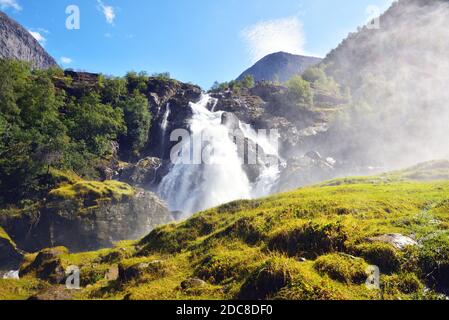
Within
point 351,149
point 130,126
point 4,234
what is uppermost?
point 130,126

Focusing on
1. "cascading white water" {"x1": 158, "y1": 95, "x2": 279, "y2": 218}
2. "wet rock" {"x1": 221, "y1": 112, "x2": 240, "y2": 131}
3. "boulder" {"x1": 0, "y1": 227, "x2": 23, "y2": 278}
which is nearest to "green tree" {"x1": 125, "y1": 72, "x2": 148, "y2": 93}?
"wet rock" {"x1": 221, "y1": 112, "x2": 240, "y2": 131}

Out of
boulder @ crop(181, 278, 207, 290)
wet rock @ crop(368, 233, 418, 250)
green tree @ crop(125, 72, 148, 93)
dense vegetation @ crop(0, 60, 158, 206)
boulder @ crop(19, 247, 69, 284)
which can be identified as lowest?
boulder @ crop(19, 247, 69, 284)

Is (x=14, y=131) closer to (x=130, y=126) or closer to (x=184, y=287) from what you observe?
(x=130, y=126)

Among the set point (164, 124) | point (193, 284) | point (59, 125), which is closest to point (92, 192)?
point (59, 125)

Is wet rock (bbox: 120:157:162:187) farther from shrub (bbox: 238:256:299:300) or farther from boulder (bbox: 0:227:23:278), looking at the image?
shrub (bbox: 238:256:299:300)

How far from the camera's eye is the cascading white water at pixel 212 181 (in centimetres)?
7206

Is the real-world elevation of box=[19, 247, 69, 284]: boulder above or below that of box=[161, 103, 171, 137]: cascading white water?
below

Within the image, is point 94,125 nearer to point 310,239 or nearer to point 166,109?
point 166,109

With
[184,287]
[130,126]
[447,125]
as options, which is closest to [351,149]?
[447,125]

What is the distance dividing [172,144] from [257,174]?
25.7m

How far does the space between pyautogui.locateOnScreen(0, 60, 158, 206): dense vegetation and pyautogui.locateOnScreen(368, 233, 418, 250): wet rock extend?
50.9m

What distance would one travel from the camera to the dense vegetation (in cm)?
5838
